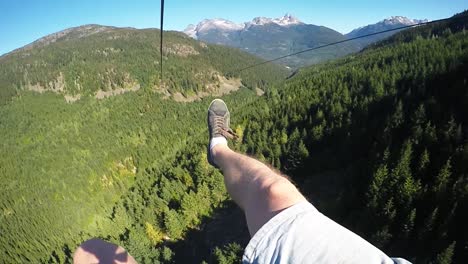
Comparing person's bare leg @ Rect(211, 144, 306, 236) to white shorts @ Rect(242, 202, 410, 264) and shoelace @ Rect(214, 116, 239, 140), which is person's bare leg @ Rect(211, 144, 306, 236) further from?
shoelace @ Rect(214, 116, 239, 140)

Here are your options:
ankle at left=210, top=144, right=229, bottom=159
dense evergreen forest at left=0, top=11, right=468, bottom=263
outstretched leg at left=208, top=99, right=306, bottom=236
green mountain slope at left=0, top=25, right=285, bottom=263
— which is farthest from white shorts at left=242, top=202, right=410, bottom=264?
green mountain slope at left=0, top=25, right=285, bottom=263

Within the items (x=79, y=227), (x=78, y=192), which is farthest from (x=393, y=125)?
(x=78, y=192)

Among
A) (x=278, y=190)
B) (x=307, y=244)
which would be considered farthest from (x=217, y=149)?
(x=307, y=244)

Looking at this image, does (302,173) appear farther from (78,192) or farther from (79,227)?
(78,192)

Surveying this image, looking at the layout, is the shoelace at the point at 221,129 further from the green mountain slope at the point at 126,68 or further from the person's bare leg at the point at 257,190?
the green mountain slope at the point at 126,68

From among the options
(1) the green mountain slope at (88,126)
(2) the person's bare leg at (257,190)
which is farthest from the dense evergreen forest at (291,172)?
(2) the person's bare leg at (257,190)

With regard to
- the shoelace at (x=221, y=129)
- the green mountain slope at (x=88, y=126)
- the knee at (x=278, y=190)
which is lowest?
the green mountain slope at (x=88, y=126)
